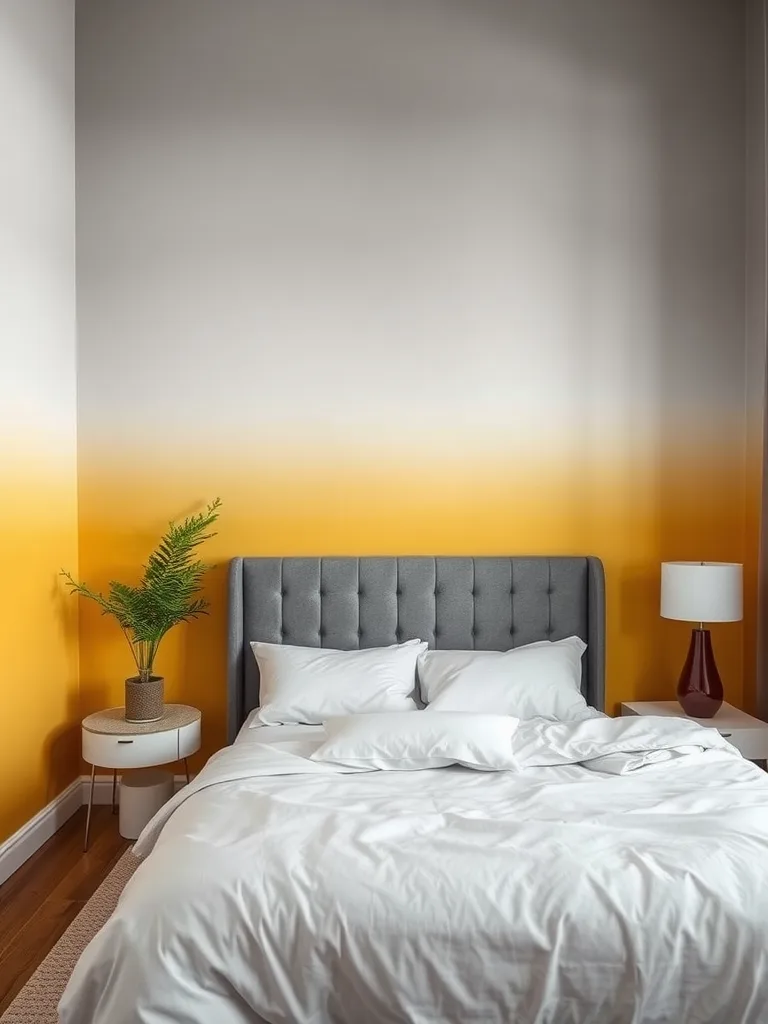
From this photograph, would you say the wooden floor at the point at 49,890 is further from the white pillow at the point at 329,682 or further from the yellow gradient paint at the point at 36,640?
the white pillow at the point at 329,682

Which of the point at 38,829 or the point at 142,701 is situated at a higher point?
the point at 142,701

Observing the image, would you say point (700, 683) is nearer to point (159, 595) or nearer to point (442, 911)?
point (442, 911)

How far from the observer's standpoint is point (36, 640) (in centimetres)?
347

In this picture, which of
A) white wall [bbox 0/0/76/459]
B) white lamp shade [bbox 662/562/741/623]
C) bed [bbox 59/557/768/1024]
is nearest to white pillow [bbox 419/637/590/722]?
white lamp shade [bbox 662/562/741/623]

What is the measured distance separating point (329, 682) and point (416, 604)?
1.94ft

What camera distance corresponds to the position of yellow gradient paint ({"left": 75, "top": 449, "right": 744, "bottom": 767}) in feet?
12.7

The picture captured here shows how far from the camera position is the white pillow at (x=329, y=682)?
3.30 m

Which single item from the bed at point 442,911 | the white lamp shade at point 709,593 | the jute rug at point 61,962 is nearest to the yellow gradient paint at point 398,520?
the white lamp shade at point 709,593

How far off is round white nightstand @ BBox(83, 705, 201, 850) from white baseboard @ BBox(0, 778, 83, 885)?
0.21m

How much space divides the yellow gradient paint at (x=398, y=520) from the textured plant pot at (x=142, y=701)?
396mm

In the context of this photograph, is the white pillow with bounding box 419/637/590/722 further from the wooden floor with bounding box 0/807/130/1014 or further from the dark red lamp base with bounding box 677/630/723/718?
the wooden floor with bounding box 0/807/130/1014

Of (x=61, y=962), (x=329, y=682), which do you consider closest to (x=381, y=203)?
(x=329, y=682)

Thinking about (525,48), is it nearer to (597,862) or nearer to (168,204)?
(168,204)

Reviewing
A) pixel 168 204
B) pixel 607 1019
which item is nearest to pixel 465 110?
pixel 168 204
